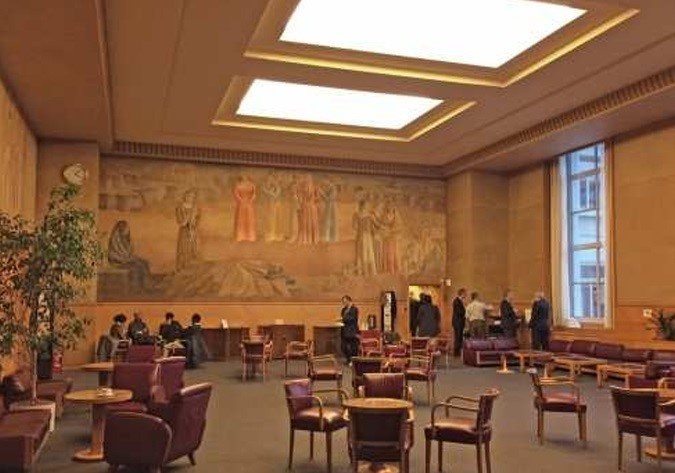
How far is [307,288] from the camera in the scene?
19.3 metres

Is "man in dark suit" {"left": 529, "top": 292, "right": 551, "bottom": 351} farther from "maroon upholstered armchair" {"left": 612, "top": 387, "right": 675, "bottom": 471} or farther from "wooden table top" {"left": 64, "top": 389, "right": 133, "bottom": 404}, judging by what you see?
"wooden table top" {"left": 64, "top": 389, "right": 133, "bottom": 404}

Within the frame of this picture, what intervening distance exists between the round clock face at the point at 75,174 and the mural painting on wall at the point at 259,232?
3.76ft

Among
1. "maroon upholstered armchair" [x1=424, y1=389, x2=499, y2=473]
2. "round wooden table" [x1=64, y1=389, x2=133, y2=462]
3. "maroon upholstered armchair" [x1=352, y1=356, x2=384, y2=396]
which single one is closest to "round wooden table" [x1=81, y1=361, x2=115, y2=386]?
"round wooden table" [x1=64, y1=389, x2=133, y2=462]

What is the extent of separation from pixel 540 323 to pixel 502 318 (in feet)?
4.57

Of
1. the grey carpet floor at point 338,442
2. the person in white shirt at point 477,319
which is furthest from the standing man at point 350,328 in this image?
the grey carpet floor at point 338,442

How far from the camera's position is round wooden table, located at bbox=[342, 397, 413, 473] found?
6075 mm

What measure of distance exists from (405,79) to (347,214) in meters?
7.53

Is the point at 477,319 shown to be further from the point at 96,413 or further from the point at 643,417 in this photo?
the point at 96,413

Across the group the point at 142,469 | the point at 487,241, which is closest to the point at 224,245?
the point at 487,241

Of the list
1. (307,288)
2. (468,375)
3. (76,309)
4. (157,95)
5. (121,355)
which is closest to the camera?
(121,355)

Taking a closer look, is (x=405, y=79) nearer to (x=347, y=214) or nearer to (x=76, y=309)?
(x=347, y=214)

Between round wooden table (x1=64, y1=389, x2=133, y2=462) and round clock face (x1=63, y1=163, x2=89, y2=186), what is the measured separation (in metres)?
9.76

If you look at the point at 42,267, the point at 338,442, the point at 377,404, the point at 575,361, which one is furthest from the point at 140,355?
the point at 575,361

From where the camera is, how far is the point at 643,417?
6797 millimetres
